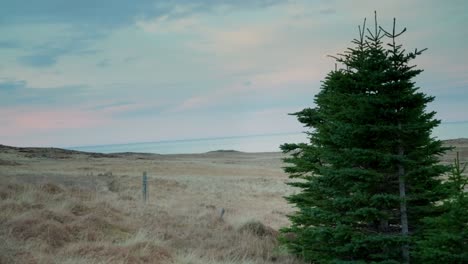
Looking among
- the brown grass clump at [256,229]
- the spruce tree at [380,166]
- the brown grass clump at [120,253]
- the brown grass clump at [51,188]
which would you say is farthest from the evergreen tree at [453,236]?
the brown grass clump at [51,188]

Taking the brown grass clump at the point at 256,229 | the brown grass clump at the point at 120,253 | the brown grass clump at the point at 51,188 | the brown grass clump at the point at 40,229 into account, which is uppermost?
the brown grass clump at the point at 51,188

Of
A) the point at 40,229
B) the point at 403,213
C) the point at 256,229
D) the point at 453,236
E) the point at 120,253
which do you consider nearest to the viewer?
the point at 453,236

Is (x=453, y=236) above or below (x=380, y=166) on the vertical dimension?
below

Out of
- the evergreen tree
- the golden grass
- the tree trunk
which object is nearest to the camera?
the evergreen tree

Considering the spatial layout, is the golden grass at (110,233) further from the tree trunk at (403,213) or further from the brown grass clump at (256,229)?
the tree trunk at (403,213)

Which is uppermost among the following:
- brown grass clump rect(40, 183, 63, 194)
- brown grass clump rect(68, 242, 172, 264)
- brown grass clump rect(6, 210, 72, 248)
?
brown grass clump rect(40, 183, 63, 194)

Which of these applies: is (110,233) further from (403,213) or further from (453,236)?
(453,236)

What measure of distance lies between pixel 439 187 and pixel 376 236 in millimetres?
1487

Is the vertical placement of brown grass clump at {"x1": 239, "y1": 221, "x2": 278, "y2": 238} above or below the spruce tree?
below

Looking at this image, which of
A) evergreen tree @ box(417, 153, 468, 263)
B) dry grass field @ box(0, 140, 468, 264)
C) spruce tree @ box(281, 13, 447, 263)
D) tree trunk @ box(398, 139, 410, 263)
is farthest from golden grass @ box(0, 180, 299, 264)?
evergreen tree @ box(417, 153, 468, 263)

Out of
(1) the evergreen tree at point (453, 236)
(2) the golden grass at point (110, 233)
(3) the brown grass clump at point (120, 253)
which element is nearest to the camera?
(1) the evergreen tree at point (453, 236)

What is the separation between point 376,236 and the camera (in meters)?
8.55

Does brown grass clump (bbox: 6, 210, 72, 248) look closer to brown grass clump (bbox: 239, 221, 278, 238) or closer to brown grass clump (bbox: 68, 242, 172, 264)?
brown grass clump (bbox: 68, 242, 172, 264)

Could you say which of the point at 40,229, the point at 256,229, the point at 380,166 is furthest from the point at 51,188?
the point at 380,166
